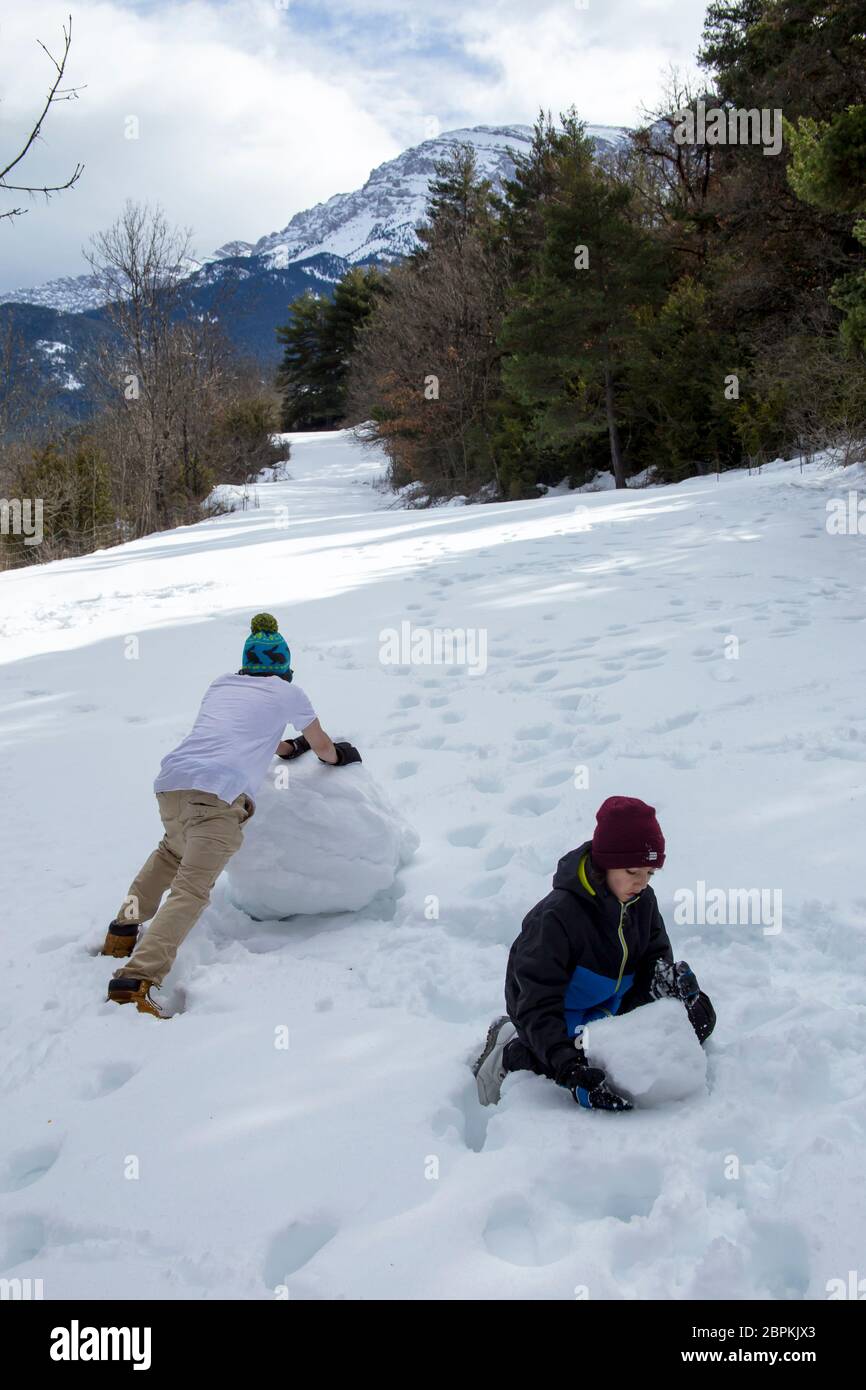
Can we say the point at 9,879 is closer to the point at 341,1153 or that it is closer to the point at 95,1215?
the point at 95,1215

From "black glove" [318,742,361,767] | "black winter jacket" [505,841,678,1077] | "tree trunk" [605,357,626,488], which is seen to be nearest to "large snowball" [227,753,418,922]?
"black glove" [318,742,361,767]

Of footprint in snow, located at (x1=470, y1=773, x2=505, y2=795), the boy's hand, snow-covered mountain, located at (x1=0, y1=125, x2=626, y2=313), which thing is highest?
snow-covered mountain, located at (x1=0, y1=125, x2=626, y2=313)

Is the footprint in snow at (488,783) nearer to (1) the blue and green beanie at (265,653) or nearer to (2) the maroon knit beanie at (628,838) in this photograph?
(1) the blue and green beanie at (265,653)

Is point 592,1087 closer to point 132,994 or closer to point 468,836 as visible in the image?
point 132,994

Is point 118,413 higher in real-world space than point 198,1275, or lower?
higher

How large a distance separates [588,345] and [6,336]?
1313 cm

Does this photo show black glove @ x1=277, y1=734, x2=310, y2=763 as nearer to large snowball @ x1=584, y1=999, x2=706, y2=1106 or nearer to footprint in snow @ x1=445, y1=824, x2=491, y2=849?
footprint in snow @ x1=445, y1=824, x2=491, y2=849

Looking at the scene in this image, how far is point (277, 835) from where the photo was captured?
11.8 feet

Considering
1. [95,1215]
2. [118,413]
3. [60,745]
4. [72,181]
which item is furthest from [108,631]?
[118,413]

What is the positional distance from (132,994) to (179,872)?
45 centimetres

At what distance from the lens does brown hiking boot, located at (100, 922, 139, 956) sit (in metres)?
3.41

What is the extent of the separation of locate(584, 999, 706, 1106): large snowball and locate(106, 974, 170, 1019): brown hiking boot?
1551 mm

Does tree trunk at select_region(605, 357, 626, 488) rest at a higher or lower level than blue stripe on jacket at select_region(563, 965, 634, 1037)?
higher
